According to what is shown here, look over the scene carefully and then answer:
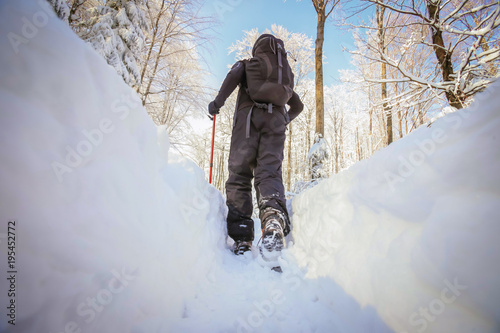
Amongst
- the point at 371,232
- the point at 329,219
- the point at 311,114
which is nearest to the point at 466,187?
the point at 371,232

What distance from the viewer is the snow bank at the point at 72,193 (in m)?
0.49

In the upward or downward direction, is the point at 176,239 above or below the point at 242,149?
below

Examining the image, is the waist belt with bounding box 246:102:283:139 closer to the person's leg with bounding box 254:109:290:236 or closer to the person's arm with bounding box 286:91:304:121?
the person's leg with bounding box 254:109:290:236

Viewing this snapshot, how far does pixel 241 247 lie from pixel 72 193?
4.33ft

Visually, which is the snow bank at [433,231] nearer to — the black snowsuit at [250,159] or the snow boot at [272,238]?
the snow boot at [272,238]

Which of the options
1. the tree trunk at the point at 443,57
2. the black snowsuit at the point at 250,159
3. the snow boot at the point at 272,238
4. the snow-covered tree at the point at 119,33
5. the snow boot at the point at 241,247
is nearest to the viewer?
the snow boot at the point at 272,238

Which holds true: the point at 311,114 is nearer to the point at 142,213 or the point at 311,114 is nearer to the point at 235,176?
the point at 235,176

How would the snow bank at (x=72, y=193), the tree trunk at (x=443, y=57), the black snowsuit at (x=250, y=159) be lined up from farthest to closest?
the tree trunk at (x=443, y=57) < the black snowsuit at (x=250, y=159) < the snow bank at (x=72, y=193)

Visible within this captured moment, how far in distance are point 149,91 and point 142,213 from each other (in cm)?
570

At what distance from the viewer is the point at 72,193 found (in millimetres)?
587

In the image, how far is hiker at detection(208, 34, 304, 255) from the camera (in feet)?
5.69

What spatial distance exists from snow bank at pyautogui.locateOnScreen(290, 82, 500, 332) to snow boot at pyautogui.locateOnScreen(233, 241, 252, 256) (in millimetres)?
786

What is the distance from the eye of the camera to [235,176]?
1876 mm

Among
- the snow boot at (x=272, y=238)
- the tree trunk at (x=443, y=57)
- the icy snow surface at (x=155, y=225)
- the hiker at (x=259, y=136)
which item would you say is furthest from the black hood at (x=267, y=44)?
the tree trunk at (x=443, y=57)
